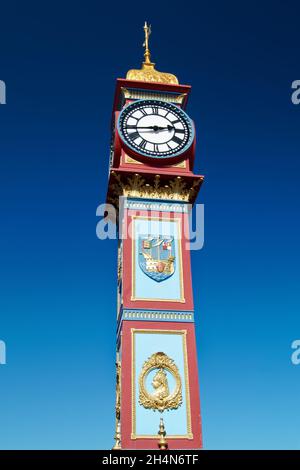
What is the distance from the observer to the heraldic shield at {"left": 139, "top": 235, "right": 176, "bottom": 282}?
21312mm

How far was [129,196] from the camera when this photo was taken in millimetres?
22688

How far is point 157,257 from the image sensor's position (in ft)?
71.3

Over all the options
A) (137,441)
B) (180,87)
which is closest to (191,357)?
(137,441)

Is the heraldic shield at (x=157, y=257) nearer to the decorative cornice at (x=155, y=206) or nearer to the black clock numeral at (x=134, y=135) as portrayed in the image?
the decorative cornice at (x=155, y=206)

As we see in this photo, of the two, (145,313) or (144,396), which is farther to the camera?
(145,313)

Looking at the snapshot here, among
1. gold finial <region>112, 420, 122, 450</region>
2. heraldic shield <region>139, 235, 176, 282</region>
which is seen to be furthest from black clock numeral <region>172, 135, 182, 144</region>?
gold finial <region>112, 420, 122, 450</region>

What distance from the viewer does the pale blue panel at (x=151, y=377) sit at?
1847cm

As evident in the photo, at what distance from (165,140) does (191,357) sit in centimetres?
939

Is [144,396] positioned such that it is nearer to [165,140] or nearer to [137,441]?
[137,441]

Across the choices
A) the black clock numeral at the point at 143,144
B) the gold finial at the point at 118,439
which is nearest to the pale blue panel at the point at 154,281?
the black clock numeral at the point at 143,144

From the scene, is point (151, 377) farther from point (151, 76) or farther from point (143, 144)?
point (151, 76)

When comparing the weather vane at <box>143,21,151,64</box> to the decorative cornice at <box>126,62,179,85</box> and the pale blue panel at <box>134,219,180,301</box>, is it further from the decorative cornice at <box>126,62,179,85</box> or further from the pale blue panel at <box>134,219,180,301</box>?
the pale blue panel at <box>134,219,180,301</box>

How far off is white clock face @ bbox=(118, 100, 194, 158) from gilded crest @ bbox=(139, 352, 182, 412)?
8.54 m
